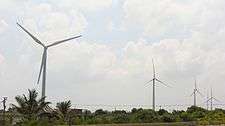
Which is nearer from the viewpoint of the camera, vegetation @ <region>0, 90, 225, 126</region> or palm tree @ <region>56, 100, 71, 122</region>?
vegetation @ <region>0, 90, 225, 126</region>

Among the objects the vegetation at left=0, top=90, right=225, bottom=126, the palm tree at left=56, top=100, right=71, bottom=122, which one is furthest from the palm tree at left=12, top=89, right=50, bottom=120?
the palm tree at left=56, top=100, right=71, bottom=122

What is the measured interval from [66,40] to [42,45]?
2.81 m

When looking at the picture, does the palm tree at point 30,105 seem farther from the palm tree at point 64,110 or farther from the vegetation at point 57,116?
the palm tree at point 64,110

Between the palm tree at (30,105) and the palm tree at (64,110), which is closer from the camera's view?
the palm tree at (30,105)

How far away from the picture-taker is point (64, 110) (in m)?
64.1

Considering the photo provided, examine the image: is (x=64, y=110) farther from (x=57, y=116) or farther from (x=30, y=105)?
(x=30, y=105)

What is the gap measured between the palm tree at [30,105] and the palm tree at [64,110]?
10073mm

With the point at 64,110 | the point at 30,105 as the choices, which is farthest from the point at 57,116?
the point at 30,105

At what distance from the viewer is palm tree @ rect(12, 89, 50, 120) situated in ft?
169

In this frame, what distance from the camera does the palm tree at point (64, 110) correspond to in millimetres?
63000

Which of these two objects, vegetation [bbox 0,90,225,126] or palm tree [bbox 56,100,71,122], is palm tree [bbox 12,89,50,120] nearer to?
vegetation [bbox 0,90,225,126]

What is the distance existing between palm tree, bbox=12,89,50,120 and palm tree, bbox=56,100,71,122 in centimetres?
1007

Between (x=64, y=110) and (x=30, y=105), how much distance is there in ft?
Result: 40.8

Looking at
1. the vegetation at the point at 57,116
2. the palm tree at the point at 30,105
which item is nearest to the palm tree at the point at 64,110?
the vegetation at the point at 57,116
